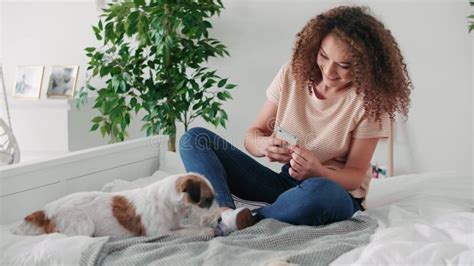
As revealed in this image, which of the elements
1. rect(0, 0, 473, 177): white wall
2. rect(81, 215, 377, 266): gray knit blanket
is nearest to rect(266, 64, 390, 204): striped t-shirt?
rect(81, 215, 377, 266): gray knit blanket

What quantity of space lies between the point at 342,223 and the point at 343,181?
229 millimetres

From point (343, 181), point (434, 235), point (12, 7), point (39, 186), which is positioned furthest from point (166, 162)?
point (12, 7)

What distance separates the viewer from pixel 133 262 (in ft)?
4.47

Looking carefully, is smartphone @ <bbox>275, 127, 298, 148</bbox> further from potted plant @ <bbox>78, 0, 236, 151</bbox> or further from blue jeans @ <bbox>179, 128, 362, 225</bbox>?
potted plant @ <bbox>78, 0, 236, 151</bbox>

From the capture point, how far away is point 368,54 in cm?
189

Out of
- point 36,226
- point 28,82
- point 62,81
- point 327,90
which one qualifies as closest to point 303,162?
point 327,90

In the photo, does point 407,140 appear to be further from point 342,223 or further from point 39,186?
point 39,186

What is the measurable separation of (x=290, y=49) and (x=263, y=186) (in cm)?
159

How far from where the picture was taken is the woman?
1760 millimetres

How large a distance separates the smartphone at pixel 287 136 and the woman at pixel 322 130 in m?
0.01

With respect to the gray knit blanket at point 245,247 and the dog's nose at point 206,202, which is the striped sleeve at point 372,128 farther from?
the dog's nose at point 206,202

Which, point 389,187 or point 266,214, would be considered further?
point 389,187

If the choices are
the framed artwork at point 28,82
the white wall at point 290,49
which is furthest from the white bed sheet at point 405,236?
the framed artwork at point 28,82

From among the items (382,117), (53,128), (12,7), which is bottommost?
(53,128)
